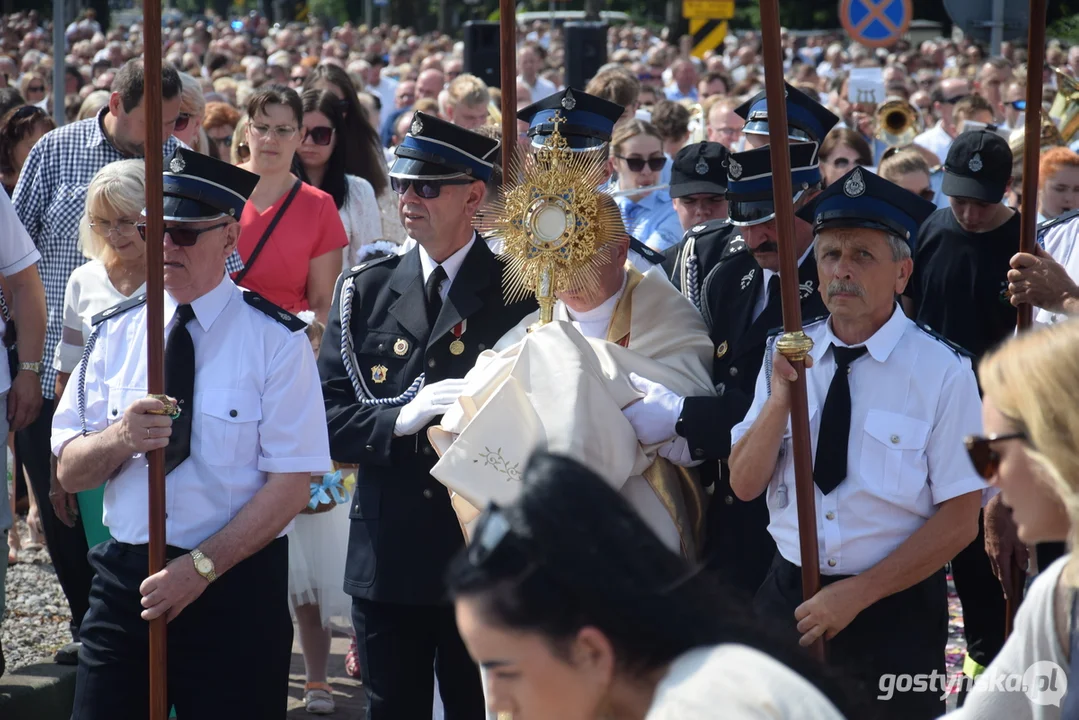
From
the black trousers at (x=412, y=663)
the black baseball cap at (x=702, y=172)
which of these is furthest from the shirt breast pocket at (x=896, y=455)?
the black baseball cap at (x=702, y=172)

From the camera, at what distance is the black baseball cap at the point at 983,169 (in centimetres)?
535

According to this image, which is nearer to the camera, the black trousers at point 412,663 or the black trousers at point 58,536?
the black trousers at point 412,663

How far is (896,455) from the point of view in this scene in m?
3.74

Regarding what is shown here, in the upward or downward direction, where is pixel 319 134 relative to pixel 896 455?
upward

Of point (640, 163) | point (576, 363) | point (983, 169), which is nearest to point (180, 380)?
point (576, 363)

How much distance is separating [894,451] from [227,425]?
5.58 ft

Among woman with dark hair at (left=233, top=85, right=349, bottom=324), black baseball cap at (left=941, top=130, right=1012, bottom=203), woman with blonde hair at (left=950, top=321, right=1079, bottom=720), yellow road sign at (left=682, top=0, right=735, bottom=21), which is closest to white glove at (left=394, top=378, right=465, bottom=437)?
woman with blonde hair at (left=950, top=321, right=1079, bottom=720)

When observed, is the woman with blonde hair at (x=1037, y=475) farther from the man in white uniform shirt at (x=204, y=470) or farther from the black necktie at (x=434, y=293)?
the black necktie at (x=434, y=293)

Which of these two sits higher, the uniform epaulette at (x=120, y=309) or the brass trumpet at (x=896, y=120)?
the brass trumpet at (x=896, y=120)

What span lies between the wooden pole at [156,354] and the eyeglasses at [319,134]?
3357 millimetres

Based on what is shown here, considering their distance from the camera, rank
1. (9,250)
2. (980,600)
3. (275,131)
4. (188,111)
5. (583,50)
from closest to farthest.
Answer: (9,250), (980,600), (275,131), (188,111), (583,50)

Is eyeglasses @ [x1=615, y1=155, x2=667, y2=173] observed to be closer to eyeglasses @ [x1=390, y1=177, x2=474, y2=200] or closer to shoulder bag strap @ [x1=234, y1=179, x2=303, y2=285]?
shoulder bag strap @ [x1=234, y1=179, x2=303, y2=285]

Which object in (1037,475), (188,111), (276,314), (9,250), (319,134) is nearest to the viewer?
(1037,475)

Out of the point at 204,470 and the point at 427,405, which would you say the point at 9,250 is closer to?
the point at 204,470
